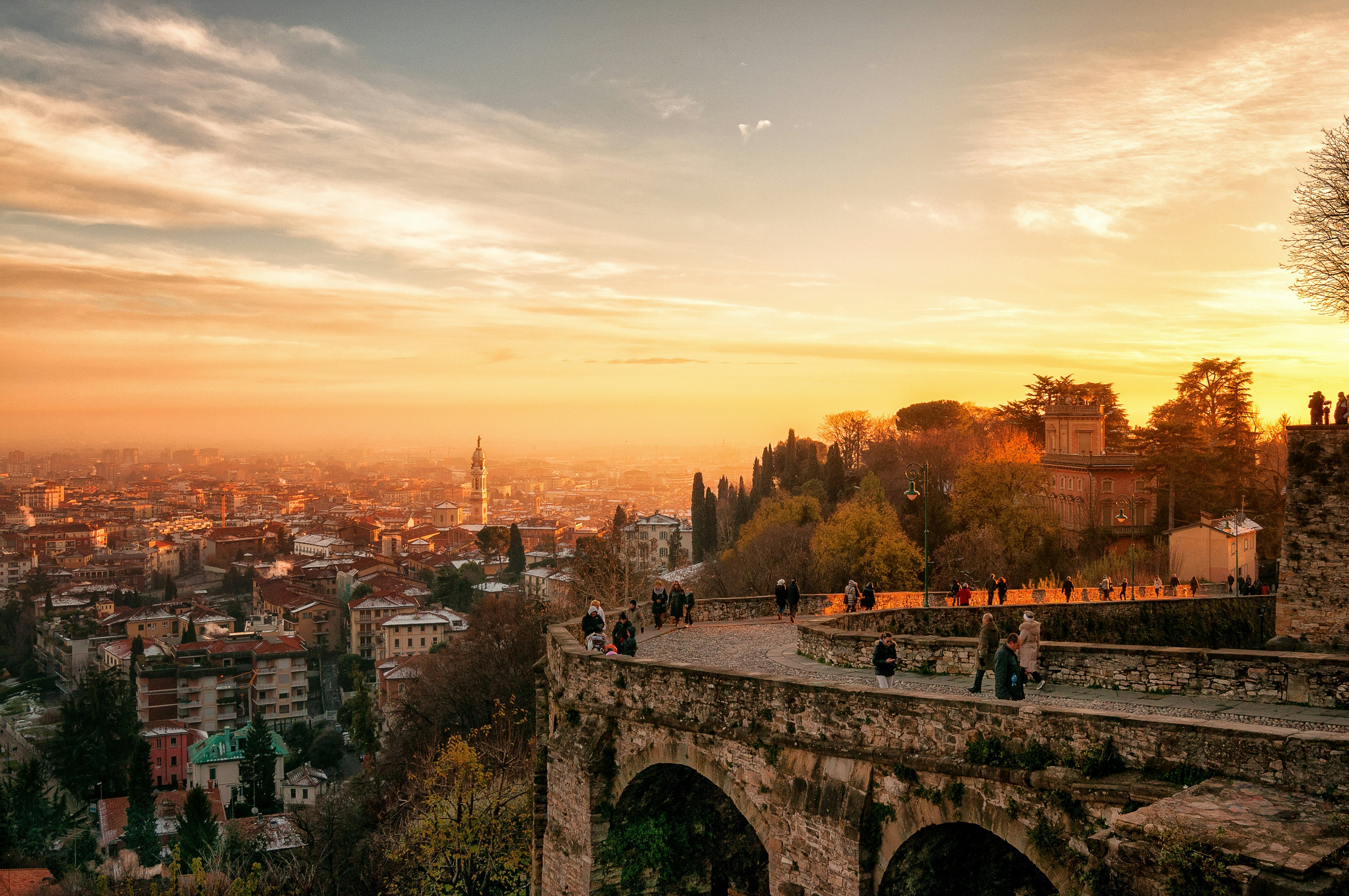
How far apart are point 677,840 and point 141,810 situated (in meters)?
57.4

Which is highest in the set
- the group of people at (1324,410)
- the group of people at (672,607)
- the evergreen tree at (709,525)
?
the group of people at (1324,410)

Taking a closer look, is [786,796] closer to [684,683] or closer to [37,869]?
[684,683]

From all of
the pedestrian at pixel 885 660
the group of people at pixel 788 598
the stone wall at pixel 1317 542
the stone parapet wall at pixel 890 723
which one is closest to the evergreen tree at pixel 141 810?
the group of people at pixel 788 598

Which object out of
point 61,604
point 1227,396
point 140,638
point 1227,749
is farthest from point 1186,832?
point 61,604

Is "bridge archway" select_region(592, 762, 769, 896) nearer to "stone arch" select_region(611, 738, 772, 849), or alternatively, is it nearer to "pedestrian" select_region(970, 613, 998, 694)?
"stone arch" select_region(611, 738, 772, 849)

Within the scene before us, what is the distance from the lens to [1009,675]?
10.7 metres

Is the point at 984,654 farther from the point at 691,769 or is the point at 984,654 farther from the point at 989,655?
the point at 691,769

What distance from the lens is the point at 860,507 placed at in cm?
4853

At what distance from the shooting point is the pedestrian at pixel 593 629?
631 inches

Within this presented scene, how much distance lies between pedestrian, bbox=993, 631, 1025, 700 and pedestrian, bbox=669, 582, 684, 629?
11.0 metres

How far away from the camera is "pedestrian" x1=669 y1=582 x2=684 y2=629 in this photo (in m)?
21.5

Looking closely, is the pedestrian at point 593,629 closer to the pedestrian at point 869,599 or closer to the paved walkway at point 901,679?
the paved walkway at point 901,679

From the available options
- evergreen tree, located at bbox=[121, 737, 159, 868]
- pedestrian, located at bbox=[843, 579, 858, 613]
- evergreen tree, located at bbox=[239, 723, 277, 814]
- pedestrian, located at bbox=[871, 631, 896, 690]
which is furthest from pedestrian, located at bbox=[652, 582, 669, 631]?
evergreen tree, located at bbox=[239, 723, 277, 814]

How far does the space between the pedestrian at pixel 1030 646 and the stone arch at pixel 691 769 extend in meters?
4.03
